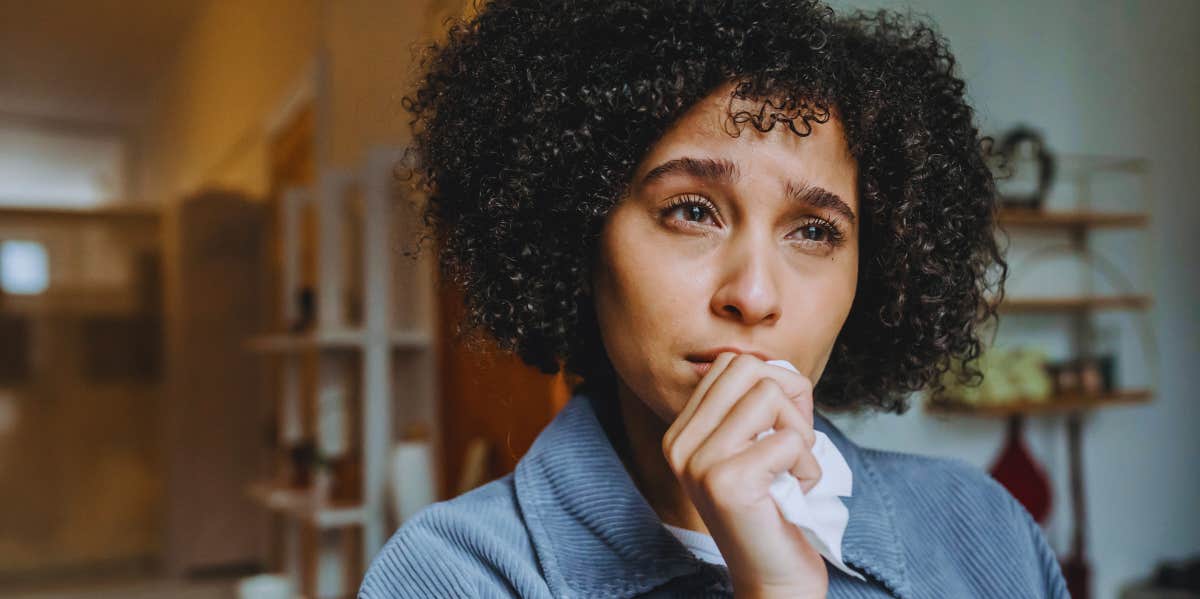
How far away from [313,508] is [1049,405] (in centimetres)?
195

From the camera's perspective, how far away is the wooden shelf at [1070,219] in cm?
259

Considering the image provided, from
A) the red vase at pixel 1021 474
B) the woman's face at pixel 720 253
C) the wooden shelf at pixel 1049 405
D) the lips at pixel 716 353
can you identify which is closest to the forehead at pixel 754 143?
the woman's face at pixel 720 253

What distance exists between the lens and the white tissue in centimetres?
60

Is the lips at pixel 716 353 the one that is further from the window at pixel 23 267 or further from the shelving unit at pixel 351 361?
the window at pixel 23 267

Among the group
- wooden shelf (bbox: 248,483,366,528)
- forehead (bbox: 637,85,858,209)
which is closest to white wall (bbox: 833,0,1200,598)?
wooden shelf (bbox: 248,483,366,528)

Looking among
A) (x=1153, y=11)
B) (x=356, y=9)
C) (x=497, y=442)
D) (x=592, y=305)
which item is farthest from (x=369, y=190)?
(x=1153, y=11)

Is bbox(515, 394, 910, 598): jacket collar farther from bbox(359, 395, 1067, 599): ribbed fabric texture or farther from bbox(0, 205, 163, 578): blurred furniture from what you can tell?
bbox(0, 205, 163, 578): blurred furniture

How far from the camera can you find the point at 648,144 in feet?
2.48

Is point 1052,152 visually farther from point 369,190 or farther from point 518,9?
point 518,9

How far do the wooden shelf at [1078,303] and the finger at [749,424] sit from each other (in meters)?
2.12

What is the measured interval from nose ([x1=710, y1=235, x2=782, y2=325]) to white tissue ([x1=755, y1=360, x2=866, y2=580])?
38 mm

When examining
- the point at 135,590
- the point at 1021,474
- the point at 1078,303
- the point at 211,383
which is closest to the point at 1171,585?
the point at 1021,474

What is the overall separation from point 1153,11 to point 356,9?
260 cm

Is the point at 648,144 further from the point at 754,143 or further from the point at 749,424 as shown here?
the point at 749,424
